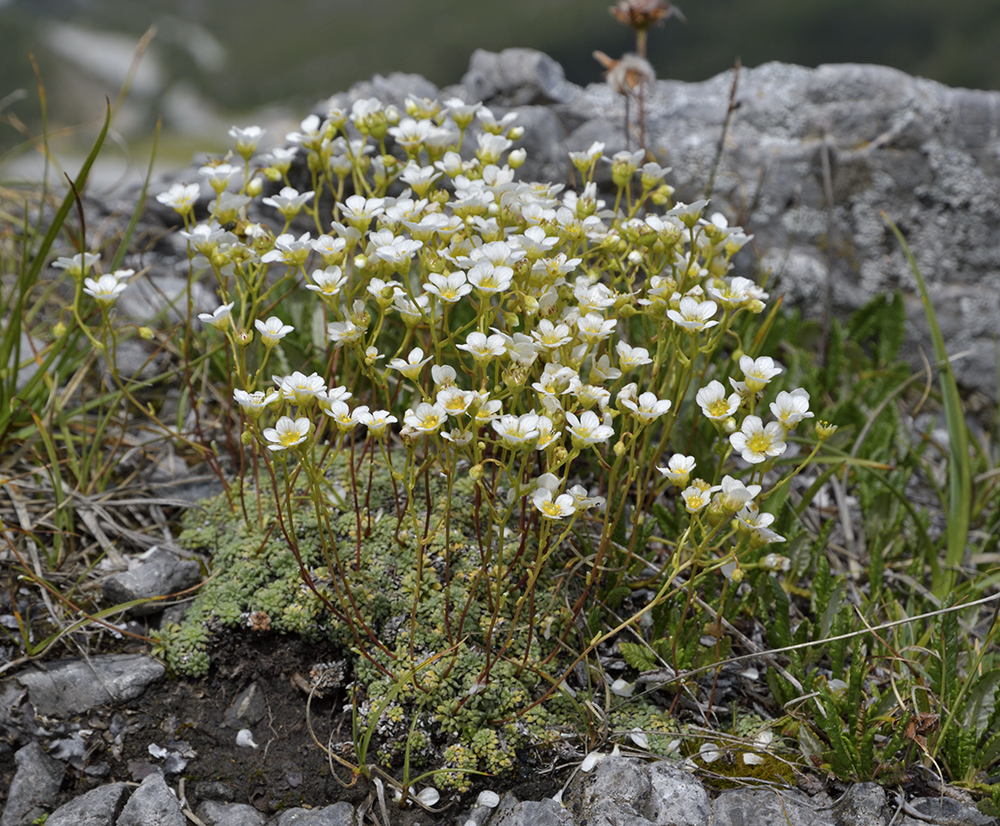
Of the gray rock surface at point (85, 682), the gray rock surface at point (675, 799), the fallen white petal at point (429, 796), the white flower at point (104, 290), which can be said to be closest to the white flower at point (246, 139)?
the white flower at point (104, 290)

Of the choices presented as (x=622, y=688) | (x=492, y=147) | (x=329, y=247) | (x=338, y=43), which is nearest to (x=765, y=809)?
(x=622, y=688)

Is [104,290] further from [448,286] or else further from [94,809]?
[94,809]

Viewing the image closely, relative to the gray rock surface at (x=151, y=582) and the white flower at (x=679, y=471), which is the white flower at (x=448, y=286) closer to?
the white flower at (x=679, y=471)

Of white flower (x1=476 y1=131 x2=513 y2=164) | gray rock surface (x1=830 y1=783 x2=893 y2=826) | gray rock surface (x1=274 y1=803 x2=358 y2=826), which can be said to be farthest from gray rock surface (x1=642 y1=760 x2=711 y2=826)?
white flower (x1=476 y1=131 x2=513 y2=164)

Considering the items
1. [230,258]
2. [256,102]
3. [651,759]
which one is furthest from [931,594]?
[256,102]

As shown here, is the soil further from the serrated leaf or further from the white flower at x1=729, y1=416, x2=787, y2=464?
the serrated leaf

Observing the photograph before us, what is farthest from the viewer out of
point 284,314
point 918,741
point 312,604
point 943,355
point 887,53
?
point 887,53

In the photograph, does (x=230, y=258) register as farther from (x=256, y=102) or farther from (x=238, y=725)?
(x=256, y=102)
